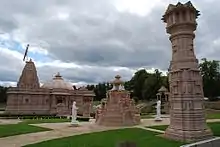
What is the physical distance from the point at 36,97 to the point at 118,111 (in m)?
30.3

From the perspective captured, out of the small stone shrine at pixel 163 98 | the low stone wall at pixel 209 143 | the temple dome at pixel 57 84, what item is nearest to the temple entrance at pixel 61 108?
the temple dome at pixel 57 84

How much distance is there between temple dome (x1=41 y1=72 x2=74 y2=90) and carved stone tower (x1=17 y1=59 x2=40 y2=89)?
4746 mm

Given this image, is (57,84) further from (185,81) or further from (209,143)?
(209,143)

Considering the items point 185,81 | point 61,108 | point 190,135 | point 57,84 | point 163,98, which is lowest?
point 61,108

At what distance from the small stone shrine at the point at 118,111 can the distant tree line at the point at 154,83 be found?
3099 centimetres

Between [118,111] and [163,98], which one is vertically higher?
[163,98]

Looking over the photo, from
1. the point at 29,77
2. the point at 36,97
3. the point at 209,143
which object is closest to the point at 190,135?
the point at 209,143

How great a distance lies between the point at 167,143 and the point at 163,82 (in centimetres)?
5376

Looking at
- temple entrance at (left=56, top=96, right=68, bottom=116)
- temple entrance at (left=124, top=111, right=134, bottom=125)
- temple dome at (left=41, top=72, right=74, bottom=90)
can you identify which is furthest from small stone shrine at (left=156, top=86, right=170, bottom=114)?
temple entrance at (left=124, top=111, right=134, bottom=125)

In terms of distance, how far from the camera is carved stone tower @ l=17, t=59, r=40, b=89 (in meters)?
49.4

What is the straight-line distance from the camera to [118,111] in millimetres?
22156

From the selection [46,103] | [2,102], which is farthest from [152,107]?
[2,102]

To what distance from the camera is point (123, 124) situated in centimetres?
2133

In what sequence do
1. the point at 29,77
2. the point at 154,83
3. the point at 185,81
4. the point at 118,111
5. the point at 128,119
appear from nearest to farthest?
the point at 185,81 < the point at 128,119 < the point at 118,111 < the point at 29,77 < the point at 154,83
